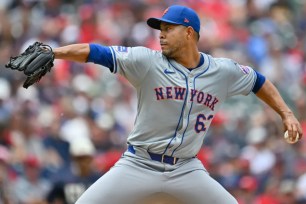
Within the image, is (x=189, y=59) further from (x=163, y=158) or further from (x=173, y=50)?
(x=163, y=158)

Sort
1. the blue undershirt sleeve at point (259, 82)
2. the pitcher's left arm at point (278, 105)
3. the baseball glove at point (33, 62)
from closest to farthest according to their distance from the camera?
the baseball glove at point (33, 62), the pitcher's left arm at point (278, 105), the blue undershirt sleeve at point (259, 82)

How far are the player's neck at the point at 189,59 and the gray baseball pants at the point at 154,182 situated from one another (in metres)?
0.73

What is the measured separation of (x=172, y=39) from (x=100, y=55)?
608 mm

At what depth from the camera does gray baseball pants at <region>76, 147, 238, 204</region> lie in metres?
6.87

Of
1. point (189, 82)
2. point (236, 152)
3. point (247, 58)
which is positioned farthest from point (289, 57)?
point (189, 82)

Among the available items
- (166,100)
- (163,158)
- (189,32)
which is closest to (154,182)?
(163,158)

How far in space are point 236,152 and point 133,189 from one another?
564cm

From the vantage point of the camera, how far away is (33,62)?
6.50 m

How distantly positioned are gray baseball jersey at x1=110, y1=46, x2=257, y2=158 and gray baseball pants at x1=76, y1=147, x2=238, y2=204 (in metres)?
0.11

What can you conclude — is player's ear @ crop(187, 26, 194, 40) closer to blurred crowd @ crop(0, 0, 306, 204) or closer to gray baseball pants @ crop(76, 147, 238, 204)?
gray baseball pants @ crop(76, 147, 238, 204)

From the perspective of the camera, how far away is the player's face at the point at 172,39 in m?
7.05

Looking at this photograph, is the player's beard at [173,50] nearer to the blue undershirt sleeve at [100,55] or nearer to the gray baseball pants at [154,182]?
the blue undershirt sleeve at [100,55]

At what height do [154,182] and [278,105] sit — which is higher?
[278,105]

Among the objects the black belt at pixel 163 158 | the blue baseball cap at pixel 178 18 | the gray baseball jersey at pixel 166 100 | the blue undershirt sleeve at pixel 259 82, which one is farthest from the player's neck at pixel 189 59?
the black belt at pixel 163 158
